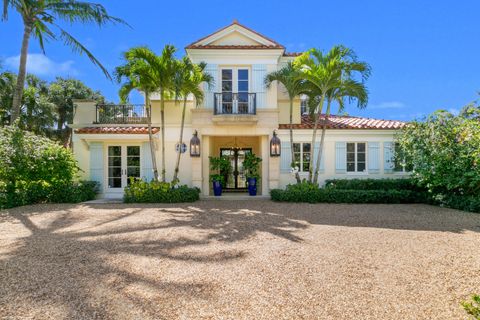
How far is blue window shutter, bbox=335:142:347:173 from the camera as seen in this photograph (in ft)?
51.4

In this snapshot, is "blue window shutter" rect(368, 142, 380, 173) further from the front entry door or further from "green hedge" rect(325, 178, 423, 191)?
the front entry door

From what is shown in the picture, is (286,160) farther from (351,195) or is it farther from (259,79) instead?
(259,79)

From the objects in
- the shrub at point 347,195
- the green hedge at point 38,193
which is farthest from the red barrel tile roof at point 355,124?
the green hedge at point 38,193

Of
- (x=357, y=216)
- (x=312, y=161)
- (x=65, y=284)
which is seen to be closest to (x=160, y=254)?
(x=65, y=284)

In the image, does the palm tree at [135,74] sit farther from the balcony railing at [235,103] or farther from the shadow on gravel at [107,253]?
the shadow on gravel at [107,253]

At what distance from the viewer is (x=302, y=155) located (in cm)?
1570

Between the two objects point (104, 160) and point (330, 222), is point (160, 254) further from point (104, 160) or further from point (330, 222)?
point (104, 160)

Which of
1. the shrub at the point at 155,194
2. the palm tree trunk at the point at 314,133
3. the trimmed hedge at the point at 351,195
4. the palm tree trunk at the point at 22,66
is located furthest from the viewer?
the palm tree trunk at the point at 22,66

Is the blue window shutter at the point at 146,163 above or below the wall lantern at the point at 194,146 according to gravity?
below

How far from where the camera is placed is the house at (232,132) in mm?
15070

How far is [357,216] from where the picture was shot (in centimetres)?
980

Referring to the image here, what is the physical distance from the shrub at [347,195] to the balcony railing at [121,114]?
8664 millimetres

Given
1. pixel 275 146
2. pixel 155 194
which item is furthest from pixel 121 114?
pixel 275 146

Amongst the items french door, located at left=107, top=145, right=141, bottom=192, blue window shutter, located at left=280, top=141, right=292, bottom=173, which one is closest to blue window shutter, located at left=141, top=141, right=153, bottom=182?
french door, located at left=107, top=145, right=141, bottom=192
